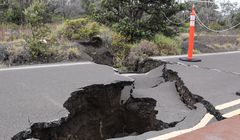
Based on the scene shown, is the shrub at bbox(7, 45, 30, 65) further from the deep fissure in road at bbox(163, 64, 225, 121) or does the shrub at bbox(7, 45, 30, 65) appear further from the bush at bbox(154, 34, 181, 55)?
the bush at bbox(154, 34, 181, 55)

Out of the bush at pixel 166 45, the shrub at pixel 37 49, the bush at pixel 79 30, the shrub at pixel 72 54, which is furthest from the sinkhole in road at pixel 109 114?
the bush at pixel 79 30

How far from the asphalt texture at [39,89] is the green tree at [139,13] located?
371cm

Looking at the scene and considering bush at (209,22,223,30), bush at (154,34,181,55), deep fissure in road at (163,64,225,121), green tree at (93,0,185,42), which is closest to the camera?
deep fissure in road at (163,64,225,121)

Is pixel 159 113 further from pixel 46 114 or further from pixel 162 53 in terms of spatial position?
pixel 162 53

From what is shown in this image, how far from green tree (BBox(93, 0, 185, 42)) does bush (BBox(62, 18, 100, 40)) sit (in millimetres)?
943

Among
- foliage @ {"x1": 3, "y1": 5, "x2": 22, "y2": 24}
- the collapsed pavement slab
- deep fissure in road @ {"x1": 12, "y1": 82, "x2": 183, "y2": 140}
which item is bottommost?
deep fissure in road @ {"x1": 12, "y1": 82, "x2": 183, "y2": 140}

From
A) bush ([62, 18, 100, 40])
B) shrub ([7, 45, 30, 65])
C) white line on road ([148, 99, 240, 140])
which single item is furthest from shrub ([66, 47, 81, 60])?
white line on road ([148, 99, 240, 140])

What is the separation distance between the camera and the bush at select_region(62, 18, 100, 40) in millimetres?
9828

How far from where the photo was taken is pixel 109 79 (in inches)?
240

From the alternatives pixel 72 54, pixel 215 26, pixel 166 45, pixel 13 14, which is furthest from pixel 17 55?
pixel 215 26

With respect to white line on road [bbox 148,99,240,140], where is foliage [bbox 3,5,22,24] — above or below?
above

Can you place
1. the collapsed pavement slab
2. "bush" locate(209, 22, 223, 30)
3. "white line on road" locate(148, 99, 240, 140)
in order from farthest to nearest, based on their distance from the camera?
"bush" locate(209, 22, 223, 30)
the collapsed pavement slab
"white line on road" locate(148, 99, 240, 140)

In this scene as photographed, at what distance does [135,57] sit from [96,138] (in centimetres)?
413

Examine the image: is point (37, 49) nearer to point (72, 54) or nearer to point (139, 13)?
point (72, 54)
